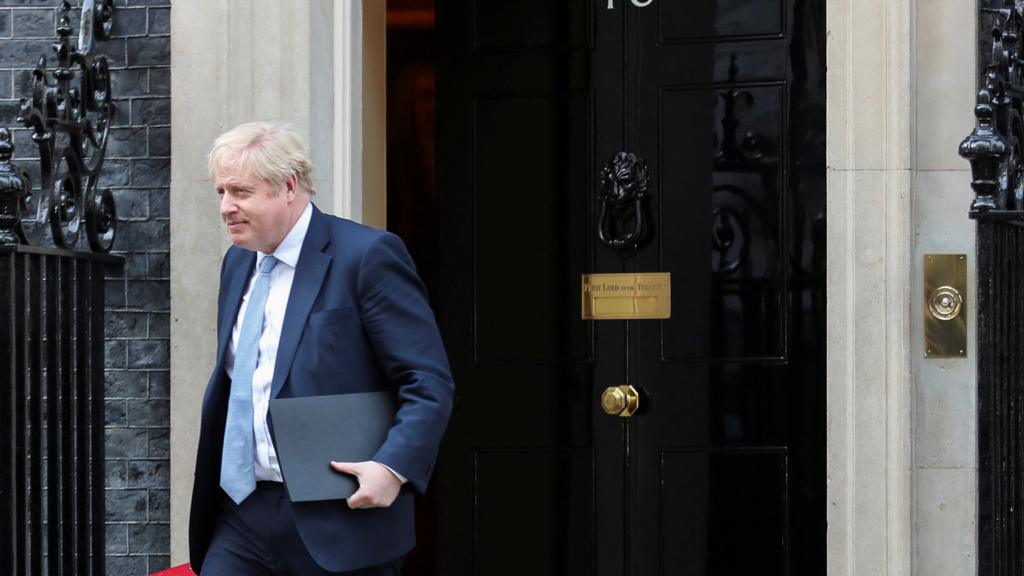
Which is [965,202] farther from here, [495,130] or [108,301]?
[108,301]

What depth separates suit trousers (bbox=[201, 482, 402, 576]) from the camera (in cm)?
396

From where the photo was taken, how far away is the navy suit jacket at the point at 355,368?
3934 mm

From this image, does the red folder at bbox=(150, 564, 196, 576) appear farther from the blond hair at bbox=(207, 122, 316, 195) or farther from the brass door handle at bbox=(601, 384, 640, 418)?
the brass door handle at bbox=(601, 384, 640, 418)

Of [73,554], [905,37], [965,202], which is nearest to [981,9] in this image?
[905,37]

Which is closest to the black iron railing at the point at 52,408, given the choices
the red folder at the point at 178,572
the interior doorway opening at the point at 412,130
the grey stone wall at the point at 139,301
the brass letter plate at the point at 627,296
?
the grey stone wall at the point at 139,301

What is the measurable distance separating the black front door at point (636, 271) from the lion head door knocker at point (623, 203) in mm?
32

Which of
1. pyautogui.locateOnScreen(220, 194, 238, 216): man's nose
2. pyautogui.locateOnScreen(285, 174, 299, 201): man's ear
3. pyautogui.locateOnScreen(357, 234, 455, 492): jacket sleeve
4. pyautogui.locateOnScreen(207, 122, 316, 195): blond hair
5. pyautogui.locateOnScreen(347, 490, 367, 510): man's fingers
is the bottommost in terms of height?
pyautogui.locateOnScreen(347, 490, 367, 510): man's fingers

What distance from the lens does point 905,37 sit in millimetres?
5504

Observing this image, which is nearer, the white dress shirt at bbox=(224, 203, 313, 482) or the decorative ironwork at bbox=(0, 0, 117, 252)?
the white dress shirt at bbox=(224, 203, 313, 482)

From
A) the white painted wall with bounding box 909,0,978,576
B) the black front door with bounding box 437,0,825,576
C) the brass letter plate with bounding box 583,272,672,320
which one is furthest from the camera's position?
the brass letter plate with bounding box 583,272,672,320

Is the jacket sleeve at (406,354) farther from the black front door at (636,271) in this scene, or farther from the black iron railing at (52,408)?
the black front door at (636,271)

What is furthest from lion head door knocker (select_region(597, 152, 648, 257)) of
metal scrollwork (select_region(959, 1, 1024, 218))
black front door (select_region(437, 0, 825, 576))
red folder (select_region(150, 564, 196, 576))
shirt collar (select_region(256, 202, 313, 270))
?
shirt collar (select_region(256, 202, 313, 270))

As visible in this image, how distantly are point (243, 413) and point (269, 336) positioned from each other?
0.66ft

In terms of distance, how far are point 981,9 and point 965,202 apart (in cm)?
65
